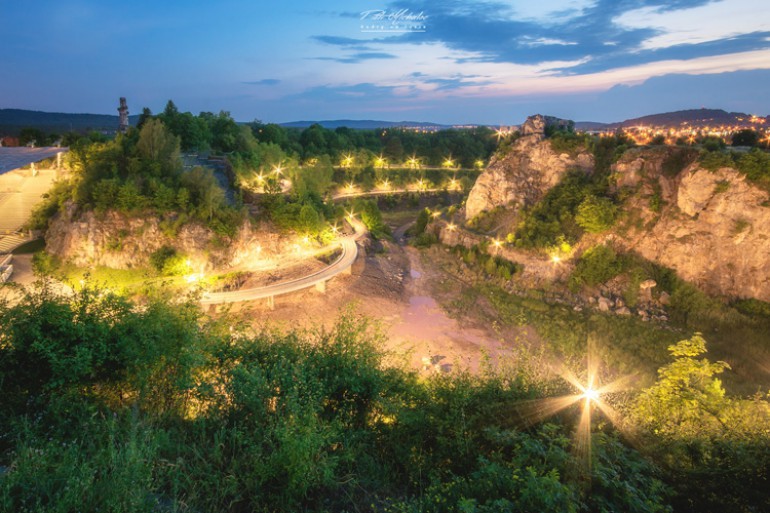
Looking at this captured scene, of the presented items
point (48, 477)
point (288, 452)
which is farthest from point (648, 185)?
point (48, 477)

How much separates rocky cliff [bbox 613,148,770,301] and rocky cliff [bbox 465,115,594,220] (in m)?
6.38

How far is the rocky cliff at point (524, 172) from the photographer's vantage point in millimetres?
40750

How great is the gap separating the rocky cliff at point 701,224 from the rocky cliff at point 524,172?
6.38 meters

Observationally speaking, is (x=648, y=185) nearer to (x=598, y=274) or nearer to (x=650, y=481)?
(x=598, y=274)

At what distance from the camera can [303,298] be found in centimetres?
2958

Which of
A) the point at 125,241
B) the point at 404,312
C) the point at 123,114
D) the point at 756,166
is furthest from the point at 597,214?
the point at 123,114

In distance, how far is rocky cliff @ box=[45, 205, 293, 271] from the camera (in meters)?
28.2

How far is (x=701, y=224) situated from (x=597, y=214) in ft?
24.7

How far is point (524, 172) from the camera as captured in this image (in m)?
42.9

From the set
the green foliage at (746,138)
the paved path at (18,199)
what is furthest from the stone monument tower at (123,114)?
the green foliage at (746,138)

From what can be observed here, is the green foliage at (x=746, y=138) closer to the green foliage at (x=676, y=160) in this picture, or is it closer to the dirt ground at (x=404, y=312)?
the green foliage at (x=676, y=160)

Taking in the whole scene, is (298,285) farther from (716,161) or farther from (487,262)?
(716,161)

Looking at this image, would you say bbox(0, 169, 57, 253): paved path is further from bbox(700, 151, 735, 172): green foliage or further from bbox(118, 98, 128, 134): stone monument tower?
bbox(700, 151, 735, 172): green foliage

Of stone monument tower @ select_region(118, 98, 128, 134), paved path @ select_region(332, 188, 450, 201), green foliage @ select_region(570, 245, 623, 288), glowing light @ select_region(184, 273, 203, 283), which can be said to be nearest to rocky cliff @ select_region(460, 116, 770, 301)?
green foliage @ select_region(570, 245, 623, 288)
